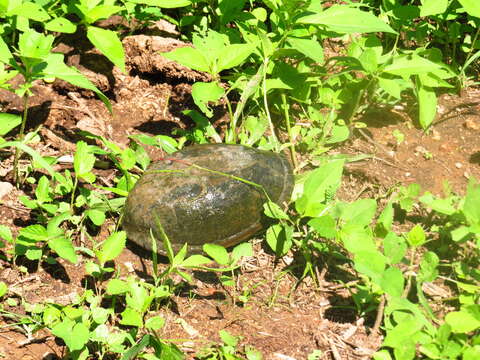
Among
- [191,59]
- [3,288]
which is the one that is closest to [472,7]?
[191,59]

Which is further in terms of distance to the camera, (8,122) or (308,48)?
(308,48)

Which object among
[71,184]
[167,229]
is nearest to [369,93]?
[167,229]

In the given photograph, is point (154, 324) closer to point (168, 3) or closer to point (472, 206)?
point (472, 206)

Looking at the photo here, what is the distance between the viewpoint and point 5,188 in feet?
11.2

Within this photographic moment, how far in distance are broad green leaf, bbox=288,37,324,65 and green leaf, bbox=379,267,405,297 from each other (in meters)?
1.42

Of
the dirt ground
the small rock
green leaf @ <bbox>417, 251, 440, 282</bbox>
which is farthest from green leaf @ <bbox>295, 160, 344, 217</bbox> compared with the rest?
the small rock

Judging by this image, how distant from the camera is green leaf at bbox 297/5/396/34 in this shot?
11.7 feet

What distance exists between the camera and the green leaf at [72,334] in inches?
100.0

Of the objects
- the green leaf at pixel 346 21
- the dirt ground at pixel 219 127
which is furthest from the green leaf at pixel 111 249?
the green leaf at pixel 346 21

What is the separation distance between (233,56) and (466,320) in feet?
6.23

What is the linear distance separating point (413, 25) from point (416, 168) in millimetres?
1242

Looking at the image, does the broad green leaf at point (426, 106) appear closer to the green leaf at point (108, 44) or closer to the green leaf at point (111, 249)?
the green leaf at point (108, 44)

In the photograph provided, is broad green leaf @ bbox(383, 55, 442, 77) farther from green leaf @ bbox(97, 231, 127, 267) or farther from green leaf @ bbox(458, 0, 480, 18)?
green leaf @ bbox(97, 231, 127, 267)

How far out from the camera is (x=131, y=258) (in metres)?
3.32
